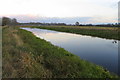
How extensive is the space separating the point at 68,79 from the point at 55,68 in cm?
156

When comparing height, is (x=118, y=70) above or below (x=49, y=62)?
below

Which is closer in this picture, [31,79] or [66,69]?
[31,79]

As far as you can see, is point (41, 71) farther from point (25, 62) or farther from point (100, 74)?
point (100, 74)

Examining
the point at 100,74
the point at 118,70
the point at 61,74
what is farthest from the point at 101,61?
the point at 61,74

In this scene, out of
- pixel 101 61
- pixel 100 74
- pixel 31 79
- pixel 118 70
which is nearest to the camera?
pixel 31 79

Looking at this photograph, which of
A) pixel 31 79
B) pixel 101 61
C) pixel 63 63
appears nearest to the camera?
pixel 31 79

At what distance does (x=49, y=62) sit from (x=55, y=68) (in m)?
1.22

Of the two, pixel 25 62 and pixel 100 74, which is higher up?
pixel 25 62

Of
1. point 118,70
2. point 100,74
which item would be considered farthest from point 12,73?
point 118,70

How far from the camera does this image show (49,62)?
9344mm

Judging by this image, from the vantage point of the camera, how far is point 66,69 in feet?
26.2

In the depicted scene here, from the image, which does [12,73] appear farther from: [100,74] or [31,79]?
[100,74]

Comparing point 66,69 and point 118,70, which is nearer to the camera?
point 66,69

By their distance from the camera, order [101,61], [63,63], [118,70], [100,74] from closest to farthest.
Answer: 1. [100,74]
2. [63,63]
3. [118,70]
4. [101,61]
